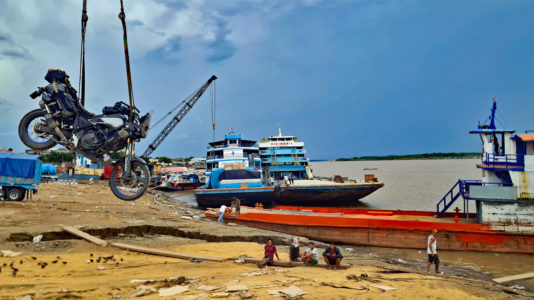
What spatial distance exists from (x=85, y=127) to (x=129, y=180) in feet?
4.44

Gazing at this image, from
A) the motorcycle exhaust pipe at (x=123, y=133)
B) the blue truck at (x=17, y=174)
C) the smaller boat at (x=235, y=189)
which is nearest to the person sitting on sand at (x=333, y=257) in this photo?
the motorcycle exhaust pipe at (x=123, y=133)

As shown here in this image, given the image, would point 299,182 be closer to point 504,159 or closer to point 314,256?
point 504,159

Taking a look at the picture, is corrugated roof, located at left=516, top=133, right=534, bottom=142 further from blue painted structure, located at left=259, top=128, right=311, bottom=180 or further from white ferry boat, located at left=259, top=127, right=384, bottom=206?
blue painted structure, located at left=259, top=128, right=311, bottom=180

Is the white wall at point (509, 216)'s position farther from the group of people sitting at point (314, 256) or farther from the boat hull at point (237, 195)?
the boat hull at point (237, 195)

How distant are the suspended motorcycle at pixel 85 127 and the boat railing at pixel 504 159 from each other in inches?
576

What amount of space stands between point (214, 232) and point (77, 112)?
24.1ft

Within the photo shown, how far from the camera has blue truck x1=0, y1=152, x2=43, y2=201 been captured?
1688cm

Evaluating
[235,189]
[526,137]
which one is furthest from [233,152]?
[526,137]

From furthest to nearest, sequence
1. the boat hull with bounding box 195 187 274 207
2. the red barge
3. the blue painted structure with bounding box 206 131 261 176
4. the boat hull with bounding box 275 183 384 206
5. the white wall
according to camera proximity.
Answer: the blue painted structure with bounding box 206 131 261 176
the boat hull with bounding box 275 183 384 206
the boat hull with bounding box 195 187 274 207
the red barge
the white wall

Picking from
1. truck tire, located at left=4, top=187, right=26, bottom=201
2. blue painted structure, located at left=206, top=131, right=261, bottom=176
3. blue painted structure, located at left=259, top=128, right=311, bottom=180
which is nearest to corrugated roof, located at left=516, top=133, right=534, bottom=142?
blue painted structure, located at left=206, top=131, right=261, bottom=176

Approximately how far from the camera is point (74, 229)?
9.84 metres

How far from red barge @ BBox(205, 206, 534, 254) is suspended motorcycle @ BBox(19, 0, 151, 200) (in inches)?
460

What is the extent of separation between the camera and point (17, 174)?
1728cm

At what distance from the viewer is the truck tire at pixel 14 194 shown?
56.4 ft
